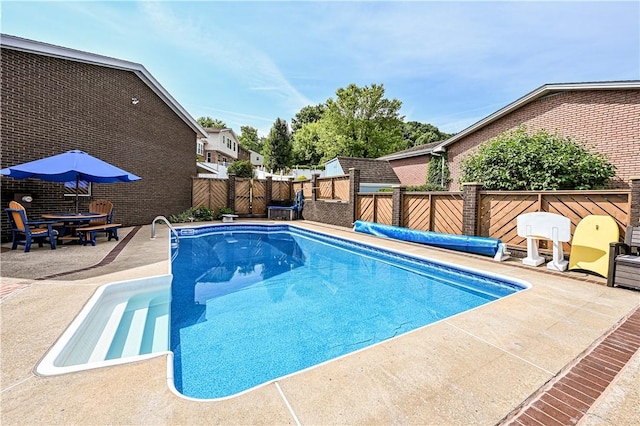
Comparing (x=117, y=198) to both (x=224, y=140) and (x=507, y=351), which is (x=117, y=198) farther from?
(x=224, y=140)

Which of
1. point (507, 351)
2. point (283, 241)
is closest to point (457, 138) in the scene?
point (283, 241)

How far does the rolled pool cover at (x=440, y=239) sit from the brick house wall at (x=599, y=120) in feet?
20.7

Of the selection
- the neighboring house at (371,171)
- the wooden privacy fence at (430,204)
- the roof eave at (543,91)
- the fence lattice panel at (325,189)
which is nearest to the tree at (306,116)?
the neighboring house at (371,171)

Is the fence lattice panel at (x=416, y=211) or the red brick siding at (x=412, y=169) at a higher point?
the red brick siding at (x=412, y=169)

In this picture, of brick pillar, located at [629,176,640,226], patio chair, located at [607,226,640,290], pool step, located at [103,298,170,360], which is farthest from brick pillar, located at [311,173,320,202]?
patio chair, located at [607,226,640,290]

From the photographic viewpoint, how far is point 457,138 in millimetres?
15508

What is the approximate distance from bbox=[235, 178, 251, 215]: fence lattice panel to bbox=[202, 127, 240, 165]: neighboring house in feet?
57.0

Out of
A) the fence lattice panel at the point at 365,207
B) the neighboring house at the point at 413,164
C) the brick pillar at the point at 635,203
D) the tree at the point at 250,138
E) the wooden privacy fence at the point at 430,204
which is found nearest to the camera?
the brick pillar at the point at 635,203

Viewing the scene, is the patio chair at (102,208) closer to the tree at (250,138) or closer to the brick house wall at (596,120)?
the brick house wall at (596,120)

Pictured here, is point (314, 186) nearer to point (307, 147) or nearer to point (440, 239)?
point (440, 239)

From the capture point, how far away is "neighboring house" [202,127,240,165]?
32531 millimetres

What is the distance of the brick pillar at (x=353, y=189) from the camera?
12.3m

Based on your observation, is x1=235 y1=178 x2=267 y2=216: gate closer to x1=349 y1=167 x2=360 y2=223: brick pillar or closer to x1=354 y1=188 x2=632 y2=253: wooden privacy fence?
x1=349 y1=167 x2=360 y2=223: brick pillar

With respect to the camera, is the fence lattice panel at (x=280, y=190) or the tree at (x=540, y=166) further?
the fence lattice panel at (x=280, y=190)
